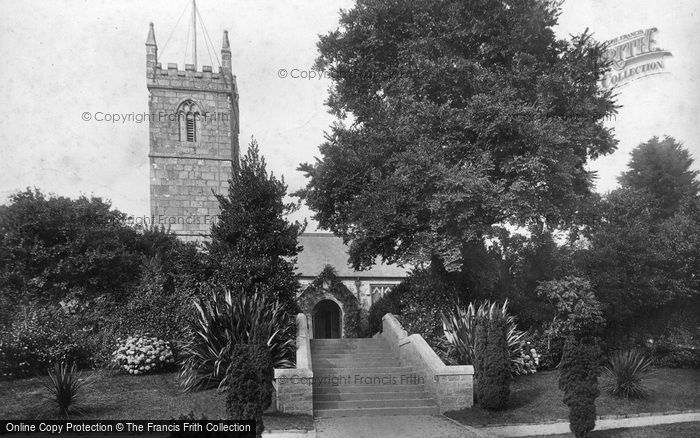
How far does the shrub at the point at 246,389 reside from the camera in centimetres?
905

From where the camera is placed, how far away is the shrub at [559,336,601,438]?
9.52 m

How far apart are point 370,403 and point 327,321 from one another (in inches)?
704

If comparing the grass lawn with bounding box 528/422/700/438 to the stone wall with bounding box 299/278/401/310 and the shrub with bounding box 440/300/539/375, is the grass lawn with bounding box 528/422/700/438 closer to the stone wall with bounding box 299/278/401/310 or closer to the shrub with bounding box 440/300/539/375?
the shrub with bounding box 440/300/539/375

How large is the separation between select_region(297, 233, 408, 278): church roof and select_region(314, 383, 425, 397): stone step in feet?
53.7

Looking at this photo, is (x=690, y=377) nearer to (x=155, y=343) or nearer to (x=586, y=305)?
(x=586, y=305)

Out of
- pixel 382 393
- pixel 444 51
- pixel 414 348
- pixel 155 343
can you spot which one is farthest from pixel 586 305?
pixel 155 343

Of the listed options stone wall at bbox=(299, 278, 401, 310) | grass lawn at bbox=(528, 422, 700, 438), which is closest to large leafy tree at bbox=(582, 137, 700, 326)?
grass lawn at bbox=(528, 422, 700, 438)

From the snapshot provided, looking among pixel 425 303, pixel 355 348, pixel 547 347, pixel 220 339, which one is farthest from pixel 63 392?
pixel 547 347

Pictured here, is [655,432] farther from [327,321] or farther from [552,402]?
[327,321]

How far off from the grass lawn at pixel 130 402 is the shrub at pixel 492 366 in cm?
A: 378

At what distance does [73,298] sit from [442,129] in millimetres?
16916

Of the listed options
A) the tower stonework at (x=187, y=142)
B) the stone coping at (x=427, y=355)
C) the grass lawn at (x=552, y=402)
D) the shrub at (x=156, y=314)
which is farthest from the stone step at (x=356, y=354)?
the tower stonework at (x=187, y=142)

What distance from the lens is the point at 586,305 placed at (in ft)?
52.3

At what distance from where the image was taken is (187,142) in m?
33.8
